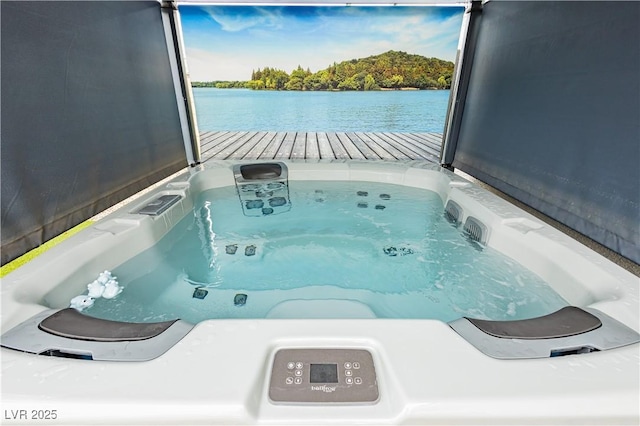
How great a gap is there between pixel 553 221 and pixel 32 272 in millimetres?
2270

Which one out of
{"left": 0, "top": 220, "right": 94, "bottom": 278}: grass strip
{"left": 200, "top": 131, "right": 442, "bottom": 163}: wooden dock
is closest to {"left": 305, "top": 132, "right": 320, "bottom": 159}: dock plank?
{"left": 200, "top": 131, "right": 442, "bottom": 163}: wooden dock

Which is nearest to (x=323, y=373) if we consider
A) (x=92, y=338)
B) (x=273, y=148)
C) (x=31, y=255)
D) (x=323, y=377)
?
(x=323, y=377)

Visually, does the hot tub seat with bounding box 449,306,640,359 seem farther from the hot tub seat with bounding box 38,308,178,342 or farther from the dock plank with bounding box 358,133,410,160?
the dock plank with bounding box 358,133,410,160

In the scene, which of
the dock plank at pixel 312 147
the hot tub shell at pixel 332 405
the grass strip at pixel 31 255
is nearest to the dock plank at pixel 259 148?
the dock plank at pixel 312 147

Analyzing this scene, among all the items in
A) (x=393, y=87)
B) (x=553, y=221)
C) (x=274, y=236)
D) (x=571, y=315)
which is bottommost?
(x=274, y=236)

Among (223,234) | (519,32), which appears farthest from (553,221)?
(223,234)

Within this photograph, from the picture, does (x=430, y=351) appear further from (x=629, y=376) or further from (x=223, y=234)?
(x=223, y=234)

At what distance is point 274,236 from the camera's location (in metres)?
1.78

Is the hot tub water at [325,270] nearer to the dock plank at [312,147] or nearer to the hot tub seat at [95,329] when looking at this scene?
the hot tub seat at [95,329]

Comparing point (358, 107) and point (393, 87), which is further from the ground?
point (393, 87)

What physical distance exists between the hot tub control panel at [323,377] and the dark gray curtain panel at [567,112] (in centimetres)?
135

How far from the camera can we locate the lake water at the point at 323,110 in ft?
27.9

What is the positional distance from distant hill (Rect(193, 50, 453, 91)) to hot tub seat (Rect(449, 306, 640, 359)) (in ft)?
25.9

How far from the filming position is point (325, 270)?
58.1 inches
